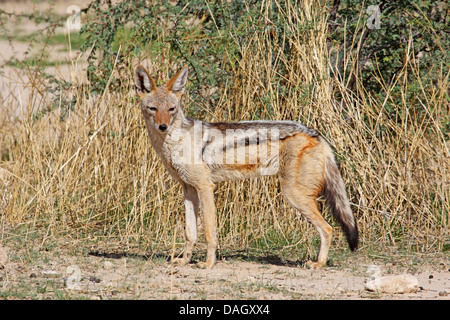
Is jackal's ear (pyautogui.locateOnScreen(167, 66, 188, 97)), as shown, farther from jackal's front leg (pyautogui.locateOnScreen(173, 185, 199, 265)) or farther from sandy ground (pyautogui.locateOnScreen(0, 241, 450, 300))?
sandy ground (pyautogui.locateOnScreen(0, 241, 450, 300))

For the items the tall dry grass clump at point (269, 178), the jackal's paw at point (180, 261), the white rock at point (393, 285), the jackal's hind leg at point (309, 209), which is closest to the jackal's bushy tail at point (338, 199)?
the jackal's hind leg at point (309, 209)

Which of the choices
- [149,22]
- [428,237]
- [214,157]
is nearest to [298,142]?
[214,157]

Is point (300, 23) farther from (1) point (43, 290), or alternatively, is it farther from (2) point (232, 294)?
(1) point (43, 290)

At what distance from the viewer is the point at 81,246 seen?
5.96 meters

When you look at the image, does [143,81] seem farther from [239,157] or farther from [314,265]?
[314,265]

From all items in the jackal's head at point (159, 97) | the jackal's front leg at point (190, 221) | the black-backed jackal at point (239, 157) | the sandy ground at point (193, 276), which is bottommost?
the sandy ground at point (193, 276)

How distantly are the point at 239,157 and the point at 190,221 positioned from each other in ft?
2.55

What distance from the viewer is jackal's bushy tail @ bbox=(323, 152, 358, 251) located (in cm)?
545

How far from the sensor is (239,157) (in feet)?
18.0

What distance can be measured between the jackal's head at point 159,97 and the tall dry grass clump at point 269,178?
1.02m

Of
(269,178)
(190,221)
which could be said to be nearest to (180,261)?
(190,221)

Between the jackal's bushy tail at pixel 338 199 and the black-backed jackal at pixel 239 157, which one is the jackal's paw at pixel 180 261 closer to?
the black-backed jackal at pixel 239 157

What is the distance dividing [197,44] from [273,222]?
219 cm

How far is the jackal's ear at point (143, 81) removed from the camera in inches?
215
